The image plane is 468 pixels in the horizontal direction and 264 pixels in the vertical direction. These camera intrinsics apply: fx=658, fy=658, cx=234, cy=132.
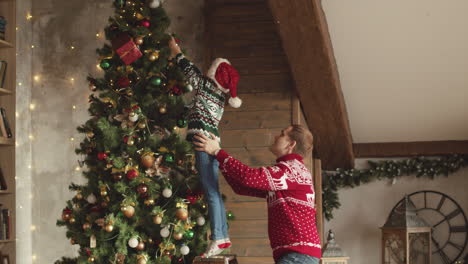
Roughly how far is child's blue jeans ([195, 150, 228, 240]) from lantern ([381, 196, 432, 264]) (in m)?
3.17

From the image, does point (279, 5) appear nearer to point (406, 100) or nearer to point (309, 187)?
point (309, 187)

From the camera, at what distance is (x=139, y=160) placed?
382 centimetres

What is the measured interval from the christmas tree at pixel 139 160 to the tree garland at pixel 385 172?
3421 mm

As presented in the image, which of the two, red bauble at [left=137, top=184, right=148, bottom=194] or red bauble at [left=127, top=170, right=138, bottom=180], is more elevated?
red bauble at [left=127, top=170, right=138, bottom=180]

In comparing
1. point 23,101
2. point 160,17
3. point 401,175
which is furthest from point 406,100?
point 23,101

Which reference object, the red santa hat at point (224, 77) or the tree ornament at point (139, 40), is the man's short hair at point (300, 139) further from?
the tree ornament at point (139, 40)

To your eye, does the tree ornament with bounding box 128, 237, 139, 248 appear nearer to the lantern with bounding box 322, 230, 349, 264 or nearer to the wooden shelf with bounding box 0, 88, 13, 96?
the wooden shelf with bounding box 0, 88, 13, 96

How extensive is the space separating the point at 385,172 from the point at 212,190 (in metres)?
3.79

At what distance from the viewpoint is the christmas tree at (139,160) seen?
3.76 m

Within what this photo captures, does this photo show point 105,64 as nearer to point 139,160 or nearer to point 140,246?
point 139,160

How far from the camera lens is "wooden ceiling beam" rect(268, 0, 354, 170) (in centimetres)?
441

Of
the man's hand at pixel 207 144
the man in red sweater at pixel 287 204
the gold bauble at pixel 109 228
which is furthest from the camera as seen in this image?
the gold bauble at pixel 109 228

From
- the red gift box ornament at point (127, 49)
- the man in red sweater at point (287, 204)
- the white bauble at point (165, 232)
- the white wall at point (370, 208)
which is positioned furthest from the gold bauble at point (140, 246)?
the white wall at point (370, 208)

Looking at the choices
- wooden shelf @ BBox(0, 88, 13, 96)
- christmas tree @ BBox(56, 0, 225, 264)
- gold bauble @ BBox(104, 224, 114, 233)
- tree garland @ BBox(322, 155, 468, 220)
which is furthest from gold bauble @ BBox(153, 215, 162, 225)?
tree garland @ BBox(322, 155, 468, 220)
